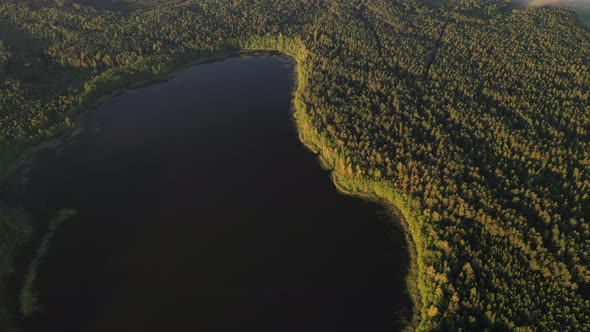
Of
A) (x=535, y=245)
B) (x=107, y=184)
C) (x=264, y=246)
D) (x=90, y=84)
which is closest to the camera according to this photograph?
(x=535, y=245)

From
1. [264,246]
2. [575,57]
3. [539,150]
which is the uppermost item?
[575,57]

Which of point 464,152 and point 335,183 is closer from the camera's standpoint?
point 464,152

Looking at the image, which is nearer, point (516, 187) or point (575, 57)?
point (516, 187)

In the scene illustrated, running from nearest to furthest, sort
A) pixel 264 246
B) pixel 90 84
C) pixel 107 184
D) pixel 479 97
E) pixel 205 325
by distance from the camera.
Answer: pixel 205 325 < pixel 264 246 < pixel 107 184 < pixel 479 97 < pixel 90 84

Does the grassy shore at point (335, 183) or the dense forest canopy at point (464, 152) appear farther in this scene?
the grassy shore at point (335, 183)

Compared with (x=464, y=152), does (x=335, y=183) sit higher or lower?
lower

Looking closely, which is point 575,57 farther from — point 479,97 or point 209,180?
point 209,180

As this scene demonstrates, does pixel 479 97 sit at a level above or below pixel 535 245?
above

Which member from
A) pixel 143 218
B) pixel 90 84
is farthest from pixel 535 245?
pixel 90 84

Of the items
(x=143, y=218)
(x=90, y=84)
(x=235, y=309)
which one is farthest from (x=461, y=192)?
(x=90, y=84)

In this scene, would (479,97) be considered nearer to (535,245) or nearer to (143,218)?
(535,245)

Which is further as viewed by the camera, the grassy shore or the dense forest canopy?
the grassy shore
